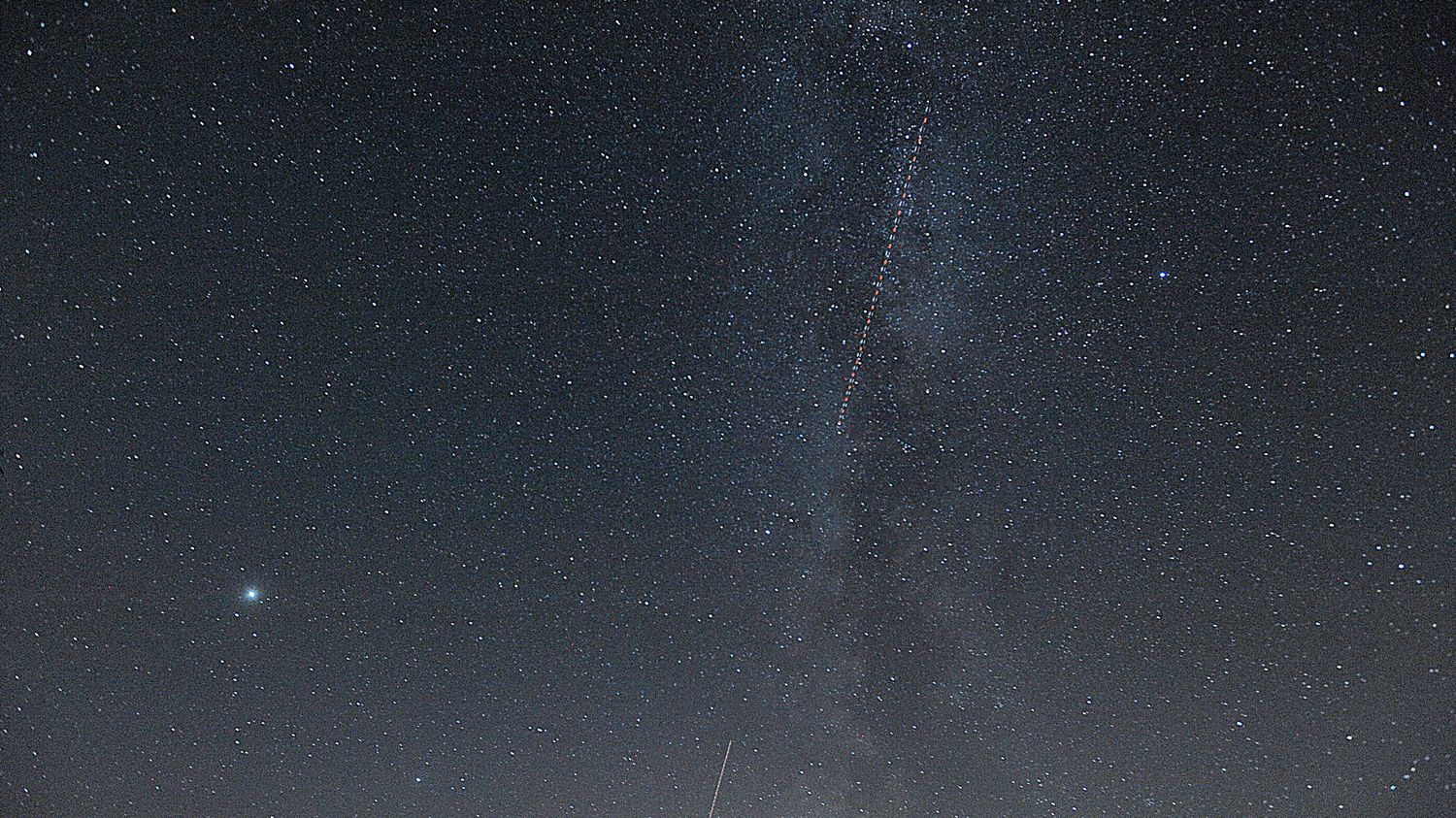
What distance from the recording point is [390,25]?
69cm

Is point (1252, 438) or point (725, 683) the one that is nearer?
point (1252, 438)

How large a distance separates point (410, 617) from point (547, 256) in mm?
400

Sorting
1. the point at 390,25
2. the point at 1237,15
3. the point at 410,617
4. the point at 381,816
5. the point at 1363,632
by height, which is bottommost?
the point at 381,816

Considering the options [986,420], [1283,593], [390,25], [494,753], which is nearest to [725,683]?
[494,753]

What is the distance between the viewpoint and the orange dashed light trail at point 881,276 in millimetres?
691

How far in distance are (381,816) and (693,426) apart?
58 cm

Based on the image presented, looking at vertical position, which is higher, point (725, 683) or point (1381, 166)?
point (1381, 166)

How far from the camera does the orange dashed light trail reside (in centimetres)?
69

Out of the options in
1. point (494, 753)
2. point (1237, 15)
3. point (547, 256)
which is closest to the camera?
point (1237, 15)

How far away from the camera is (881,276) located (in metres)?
0.72

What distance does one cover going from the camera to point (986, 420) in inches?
29.4

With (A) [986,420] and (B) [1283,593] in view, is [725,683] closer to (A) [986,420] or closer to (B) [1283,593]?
(A) [986,420]

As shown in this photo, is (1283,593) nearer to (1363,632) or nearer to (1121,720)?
(1363,632)

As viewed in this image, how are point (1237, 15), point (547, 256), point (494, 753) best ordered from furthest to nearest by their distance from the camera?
point (494, 753) → point (547, 256) → point (1237, 15)
